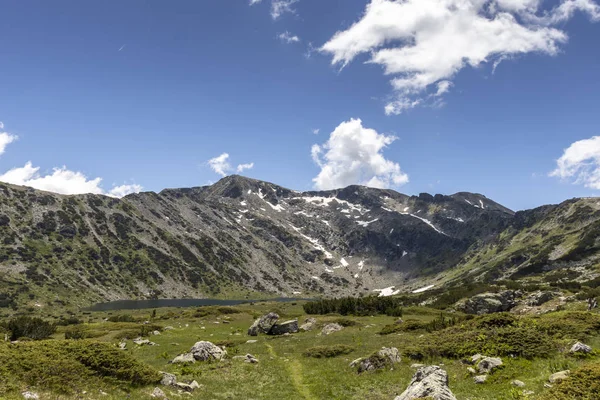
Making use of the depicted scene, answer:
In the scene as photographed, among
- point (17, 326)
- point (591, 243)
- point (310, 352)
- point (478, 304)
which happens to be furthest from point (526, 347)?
point (591, 243)

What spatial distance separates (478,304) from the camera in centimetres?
8488

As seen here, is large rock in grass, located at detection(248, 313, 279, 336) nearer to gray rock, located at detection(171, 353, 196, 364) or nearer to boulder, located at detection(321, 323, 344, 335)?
boulder, located at detection(321, 323, 344, 335)

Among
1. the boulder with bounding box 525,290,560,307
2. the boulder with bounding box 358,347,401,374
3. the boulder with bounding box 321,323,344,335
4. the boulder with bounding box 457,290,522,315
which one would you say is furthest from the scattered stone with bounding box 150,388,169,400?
the boulder with bounding box 457,290,522,315

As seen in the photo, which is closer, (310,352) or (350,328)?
(310,352)

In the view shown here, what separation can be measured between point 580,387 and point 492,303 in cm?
7584

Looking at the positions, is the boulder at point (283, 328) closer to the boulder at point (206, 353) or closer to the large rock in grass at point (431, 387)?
the boulder at point (206, 353)

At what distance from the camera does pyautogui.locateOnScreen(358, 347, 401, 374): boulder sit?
2892 cm

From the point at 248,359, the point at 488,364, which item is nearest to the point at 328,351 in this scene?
the point at 248,359

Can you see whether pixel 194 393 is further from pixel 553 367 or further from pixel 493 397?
pixel 553 367

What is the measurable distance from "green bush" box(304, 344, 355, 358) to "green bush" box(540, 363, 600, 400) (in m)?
23.1

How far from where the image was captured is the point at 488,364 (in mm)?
23984

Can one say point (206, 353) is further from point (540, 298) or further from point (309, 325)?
point (540, 298)

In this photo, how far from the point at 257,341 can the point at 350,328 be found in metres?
15.5

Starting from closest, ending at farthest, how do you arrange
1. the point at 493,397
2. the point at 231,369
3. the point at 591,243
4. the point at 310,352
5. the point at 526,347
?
the point at 493,397, the point at 526,347, the point at 231,369, the point at 310,352, the point at 591,243
